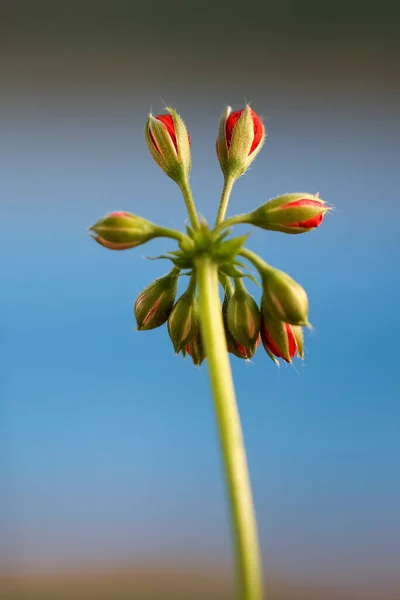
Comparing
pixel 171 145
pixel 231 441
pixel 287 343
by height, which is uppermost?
pixel 171 145

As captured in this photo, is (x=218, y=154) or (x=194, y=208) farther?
(x=218, y=154)


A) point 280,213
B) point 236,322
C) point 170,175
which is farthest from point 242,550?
point 170,175

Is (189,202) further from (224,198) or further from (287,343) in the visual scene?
(287,343)

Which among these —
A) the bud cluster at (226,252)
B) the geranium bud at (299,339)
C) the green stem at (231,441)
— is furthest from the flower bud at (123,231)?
the geranium bud at (299,339)

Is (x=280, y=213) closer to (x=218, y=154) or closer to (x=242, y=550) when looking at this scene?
(x=218, y=154)

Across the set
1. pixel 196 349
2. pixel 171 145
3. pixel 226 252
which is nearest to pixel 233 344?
pixel 196 349
